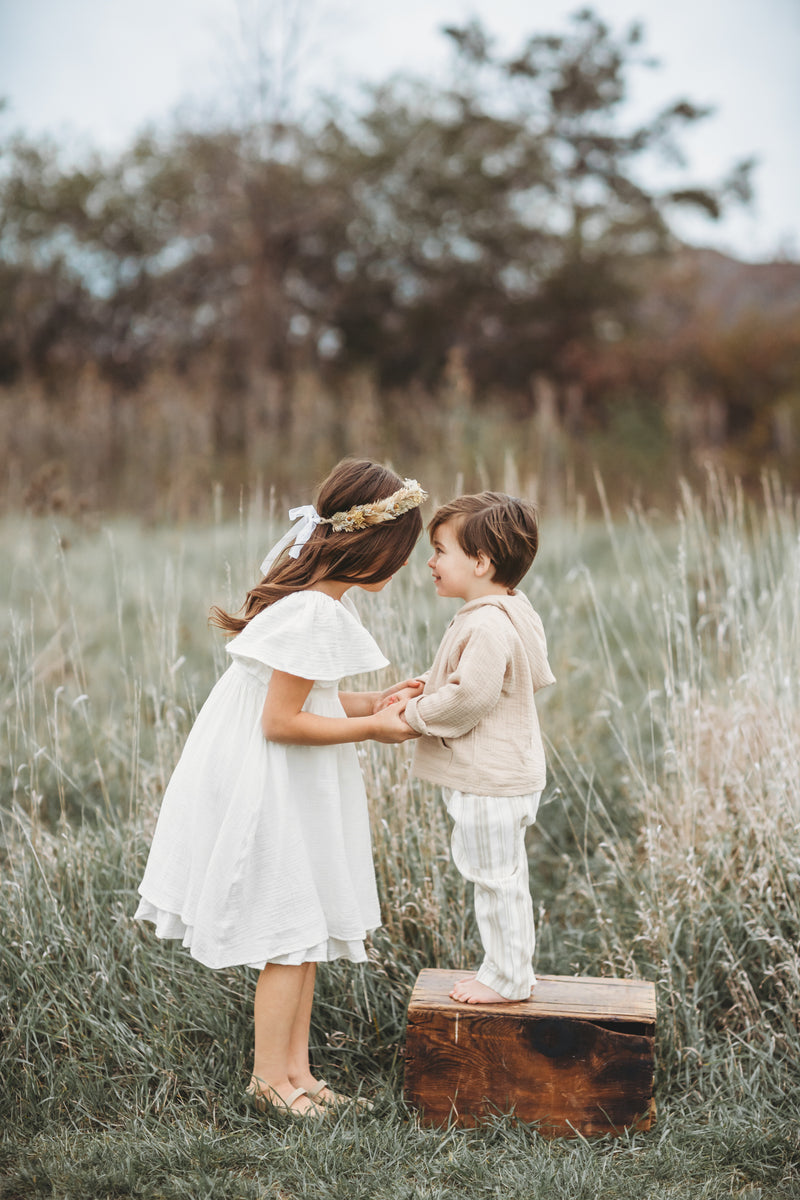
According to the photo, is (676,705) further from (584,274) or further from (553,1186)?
(584,274)

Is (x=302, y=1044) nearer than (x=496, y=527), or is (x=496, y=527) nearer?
(x=496, y=527)

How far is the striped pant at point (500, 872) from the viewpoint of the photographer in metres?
2.20

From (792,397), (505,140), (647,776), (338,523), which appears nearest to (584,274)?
(505,140)

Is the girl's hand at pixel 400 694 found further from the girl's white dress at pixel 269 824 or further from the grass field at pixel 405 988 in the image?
the grass field at pixel 405 988

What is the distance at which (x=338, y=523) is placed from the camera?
7.61ft

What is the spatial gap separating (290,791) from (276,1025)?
0.54m

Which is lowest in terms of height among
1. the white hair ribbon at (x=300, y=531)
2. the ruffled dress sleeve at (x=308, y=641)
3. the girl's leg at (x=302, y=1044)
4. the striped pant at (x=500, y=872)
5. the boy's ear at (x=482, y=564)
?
the girl's leg at (x=302, y=1044)

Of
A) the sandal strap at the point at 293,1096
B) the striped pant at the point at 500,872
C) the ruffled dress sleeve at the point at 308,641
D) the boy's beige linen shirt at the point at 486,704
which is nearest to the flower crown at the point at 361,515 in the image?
the ruffled dress sleeve at the point at 308,641

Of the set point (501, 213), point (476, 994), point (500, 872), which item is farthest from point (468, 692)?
point (501, 213)

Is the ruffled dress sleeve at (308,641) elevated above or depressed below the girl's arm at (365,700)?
above

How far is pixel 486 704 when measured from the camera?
214 cm

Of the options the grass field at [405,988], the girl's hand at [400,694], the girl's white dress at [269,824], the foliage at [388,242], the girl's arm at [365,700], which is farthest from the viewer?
the foliage at [388,242]

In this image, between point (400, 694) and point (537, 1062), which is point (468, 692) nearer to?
point (400, 694)

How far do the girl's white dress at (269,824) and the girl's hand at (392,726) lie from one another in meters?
0.11
